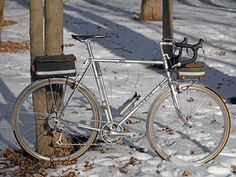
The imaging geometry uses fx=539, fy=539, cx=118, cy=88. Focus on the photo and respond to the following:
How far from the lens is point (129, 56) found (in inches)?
464

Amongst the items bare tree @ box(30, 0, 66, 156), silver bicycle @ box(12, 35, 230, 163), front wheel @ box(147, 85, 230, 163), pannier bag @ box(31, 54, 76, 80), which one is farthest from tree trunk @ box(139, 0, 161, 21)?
pannier bag @ box(31, 54, 76, 80)

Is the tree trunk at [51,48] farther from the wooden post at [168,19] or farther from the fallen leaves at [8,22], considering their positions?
the fallen leaves at [8,22]

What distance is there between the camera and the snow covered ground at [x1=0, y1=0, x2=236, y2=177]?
4941 millimetres

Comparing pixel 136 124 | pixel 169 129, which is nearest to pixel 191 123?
pixel 169 129

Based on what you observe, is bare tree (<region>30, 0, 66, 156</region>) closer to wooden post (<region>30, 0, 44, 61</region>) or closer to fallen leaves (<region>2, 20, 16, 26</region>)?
wooden post (<region>30, 0, 44, 61</region>)

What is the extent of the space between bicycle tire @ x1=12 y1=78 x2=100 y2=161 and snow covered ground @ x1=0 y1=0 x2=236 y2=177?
196 millimetres

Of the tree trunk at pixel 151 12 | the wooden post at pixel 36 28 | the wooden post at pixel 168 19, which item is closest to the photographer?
the wooden post at pixel 36 28

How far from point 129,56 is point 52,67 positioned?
709 cm

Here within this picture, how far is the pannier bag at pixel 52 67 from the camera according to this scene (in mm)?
4754

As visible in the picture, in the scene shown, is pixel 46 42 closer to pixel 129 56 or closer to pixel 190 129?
pixel 190 129

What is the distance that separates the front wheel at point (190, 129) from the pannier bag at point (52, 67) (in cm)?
83

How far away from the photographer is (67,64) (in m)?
4.80

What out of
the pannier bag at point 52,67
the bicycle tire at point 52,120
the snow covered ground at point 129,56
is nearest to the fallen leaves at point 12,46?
the snow covered ground at point 129,56

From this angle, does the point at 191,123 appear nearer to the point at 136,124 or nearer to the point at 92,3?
the point at 136,124
